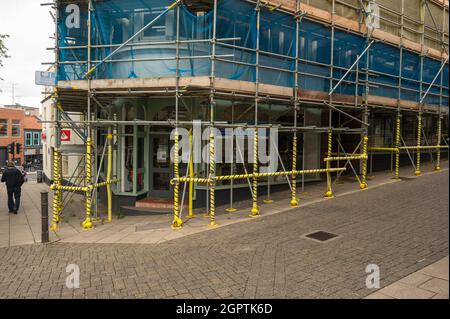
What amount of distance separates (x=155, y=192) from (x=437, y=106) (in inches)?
580

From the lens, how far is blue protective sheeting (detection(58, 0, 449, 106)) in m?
9.40

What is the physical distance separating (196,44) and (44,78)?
4.31 metres

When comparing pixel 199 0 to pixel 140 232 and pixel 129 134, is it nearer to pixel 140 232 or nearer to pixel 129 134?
pixel 129 134

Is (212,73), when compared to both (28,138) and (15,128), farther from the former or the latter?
(28,138)

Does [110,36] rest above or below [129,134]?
above

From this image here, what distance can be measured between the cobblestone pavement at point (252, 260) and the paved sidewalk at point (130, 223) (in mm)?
469

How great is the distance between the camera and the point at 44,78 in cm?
927

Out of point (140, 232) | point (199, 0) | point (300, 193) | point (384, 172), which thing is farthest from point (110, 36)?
point (384, 172)

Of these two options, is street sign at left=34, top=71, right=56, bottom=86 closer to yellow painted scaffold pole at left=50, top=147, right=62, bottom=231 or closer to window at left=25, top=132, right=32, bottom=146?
yellow painted scaffold pole at left=50, top=147, right=62, bottom=231

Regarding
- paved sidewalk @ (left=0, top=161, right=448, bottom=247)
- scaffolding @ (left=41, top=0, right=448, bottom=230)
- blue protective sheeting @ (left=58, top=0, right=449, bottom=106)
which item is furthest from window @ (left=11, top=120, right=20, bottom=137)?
blue protective sheeting @ (left=58, top=0, right=449, bottom=106)

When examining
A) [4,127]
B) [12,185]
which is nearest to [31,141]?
[4,127]

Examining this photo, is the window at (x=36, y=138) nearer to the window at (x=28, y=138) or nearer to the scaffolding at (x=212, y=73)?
the window at (x=28, y=138)
